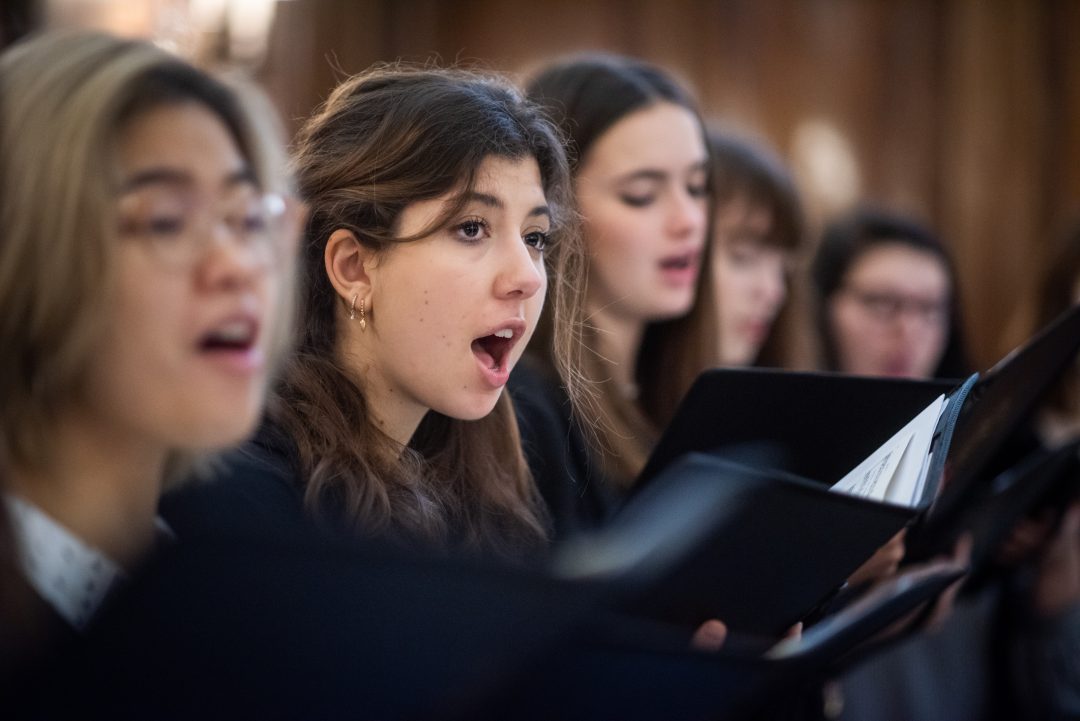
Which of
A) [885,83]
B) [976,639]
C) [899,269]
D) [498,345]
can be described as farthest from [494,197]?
[885,83]

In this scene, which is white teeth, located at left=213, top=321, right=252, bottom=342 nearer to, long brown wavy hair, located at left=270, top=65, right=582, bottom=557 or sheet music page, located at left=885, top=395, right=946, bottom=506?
long brown wavy hair, located at left=270, top=65, right=582, bottom=557

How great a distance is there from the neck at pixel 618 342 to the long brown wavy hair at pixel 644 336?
0.08 ft

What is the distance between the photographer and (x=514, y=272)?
117cm

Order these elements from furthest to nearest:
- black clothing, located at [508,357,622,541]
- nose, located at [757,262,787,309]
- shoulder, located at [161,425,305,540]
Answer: nose, located at [757,262,787,309] < black clothing, located at [508,357,622,541] < shoulder, located at [161,425,305,540]

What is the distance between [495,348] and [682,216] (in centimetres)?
74

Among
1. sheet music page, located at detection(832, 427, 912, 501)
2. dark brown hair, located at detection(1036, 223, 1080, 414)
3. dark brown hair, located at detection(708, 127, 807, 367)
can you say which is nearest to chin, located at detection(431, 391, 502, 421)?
sheet music page, located at detection(832, 427, 912, 501)

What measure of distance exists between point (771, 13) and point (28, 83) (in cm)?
453

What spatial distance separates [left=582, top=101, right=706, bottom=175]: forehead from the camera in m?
1.88

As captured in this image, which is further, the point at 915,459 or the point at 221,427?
the point at 915,459

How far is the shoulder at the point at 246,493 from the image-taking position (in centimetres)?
98

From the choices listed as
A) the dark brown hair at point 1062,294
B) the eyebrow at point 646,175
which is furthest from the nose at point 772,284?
the dark brown hair at point 1062,294

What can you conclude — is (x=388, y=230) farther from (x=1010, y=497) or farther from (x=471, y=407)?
(x=1010, y=497)

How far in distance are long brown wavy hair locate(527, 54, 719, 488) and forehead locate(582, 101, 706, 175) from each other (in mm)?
14

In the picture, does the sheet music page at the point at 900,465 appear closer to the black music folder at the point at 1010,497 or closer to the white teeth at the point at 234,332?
the white teeth at the point at 234,332
